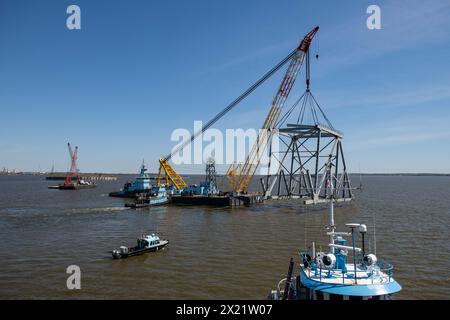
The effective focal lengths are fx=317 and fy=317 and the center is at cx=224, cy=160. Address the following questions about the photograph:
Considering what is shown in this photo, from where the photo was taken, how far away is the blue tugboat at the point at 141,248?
1203 inches

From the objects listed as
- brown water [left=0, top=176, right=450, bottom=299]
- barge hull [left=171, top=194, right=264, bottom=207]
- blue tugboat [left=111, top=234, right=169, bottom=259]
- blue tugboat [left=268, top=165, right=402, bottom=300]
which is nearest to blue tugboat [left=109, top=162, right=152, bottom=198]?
barge hull [left=171, top=194, right=264, bottom=207]

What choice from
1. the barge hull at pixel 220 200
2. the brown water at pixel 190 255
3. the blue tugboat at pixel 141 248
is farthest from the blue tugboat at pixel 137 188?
the blue tugboat at pixel 141 248

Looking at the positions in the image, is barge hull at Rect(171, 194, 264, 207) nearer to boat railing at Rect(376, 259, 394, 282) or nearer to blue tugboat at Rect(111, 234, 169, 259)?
blue tugboat at Rect(111, 234, 169, 259)

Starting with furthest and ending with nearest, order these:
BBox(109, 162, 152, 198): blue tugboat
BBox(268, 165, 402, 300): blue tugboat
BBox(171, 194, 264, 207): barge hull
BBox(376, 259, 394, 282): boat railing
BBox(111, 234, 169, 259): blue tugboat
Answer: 1. BBox(109, 162, 152, 198): blue tugboat
2. BBox(171, 194, 264, 207): barge hull
3. BBox(111, 234, 169, 259): blue tugboat
4. BBox(376, 259, 394, 282): boat railing
5. BBox(268, 165, 402, 300): blue tugboat

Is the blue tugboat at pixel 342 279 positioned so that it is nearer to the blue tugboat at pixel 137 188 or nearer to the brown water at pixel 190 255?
the brown water at pixel 190 255

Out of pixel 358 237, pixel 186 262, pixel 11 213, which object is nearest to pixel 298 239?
pixel 358 237

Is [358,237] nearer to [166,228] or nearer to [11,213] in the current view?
[166,228]

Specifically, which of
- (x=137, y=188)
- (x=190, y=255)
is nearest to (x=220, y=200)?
(x=137, y=188)

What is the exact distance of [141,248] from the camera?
32.4 meters

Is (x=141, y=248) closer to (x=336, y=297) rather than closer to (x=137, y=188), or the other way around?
(x=336, y=297)

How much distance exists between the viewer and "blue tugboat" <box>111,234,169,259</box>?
3055 cm

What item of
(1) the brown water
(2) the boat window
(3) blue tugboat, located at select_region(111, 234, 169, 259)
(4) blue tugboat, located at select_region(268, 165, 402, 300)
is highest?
(4) blue tugboat, located at select_region(268, 165, 402, 300)

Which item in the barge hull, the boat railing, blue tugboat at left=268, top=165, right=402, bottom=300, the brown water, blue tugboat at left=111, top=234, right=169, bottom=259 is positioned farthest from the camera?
the barge hull
